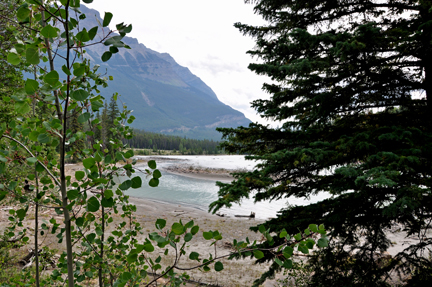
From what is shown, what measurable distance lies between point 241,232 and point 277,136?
9.38 metres

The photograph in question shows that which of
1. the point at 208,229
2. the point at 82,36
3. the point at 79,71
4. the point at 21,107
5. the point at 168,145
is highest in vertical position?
the point at 168,145

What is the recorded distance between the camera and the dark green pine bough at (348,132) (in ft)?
9.69

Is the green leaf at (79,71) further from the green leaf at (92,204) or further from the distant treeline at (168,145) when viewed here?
the distant treeline at (168,145)

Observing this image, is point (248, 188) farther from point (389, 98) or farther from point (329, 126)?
point (389, 98)

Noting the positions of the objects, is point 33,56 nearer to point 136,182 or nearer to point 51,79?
point 51,79

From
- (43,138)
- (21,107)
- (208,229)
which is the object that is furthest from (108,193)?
(208,229)

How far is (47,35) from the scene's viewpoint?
30.0 inches

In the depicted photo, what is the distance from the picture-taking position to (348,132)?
392 centimetres

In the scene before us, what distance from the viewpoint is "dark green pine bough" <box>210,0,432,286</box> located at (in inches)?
116

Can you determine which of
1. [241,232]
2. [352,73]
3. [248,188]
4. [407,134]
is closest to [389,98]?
[352,73]

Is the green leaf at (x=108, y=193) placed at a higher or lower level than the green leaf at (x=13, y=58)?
lower

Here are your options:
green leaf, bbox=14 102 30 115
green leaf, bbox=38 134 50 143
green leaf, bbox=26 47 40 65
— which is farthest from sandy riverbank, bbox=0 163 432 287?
green leaf, bbox=26 47 40 65

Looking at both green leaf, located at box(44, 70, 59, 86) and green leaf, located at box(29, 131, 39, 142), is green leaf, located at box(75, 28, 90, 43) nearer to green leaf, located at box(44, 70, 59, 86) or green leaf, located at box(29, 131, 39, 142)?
green leaf, located at box(44, 70, 59, 86)

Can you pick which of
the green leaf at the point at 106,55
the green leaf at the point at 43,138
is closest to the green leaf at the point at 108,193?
the green leaf at the point at 43,138
